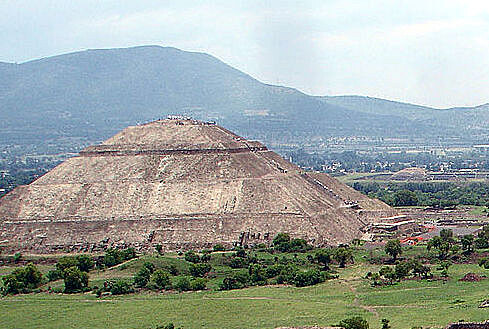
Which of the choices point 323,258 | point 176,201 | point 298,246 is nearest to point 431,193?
point 176,201

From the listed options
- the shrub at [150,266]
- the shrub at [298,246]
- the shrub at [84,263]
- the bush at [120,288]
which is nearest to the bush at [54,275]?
the shrub at [84,263]

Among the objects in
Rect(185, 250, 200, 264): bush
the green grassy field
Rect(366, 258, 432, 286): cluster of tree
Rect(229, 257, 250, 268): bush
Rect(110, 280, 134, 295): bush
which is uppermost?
Rect(185, 250, 200, 264): bush

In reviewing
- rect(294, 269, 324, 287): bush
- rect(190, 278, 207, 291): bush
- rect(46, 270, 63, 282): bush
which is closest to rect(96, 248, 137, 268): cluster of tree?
rect(46, 270, 63, 282): bush

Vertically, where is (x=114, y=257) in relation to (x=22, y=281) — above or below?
above

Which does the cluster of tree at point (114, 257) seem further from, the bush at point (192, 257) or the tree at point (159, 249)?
the bush at point (192, 257)

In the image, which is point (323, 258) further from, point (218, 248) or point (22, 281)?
point (22, 281)

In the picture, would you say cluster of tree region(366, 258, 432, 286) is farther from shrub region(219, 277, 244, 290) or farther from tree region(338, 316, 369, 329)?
tree region(338, 316, 369, 329)
